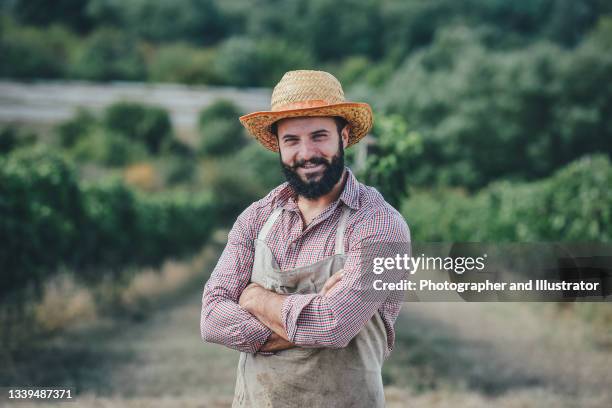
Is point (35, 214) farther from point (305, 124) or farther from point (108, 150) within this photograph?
point (108, 150)

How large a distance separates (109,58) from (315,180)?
189ft

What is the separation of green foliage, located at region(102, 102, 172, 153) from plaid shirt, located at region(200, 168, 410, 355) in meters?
39.7

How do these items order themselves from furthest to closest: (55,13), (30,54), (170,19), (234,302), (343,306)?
1. (55,13)
2. (170,19)
3. (30,54)
4. (234,302)
5. (343,306)

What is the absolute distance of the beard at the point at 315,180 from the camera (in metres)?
2.35

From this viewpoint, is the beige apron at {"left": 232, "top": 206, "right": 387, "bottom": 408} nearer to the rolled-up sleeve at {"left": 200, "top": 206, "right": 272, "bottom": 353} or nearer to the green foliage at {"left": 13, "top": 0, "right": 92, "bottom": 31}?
the rolled-up sleeve at {"left": 200, "top": 206, "right": 272, "bottom": 353}

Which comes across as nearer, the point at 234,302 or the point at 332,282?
the point at 332,282

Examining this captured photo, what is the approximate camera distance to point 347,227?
2.32 meters

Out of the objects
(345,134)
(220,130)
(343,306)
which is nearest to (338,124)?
(345,134)

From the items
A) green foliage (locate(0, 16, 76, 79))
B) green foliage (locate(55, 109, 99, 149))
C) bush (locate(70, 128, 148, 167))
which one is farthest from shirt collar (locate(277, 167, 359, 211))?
green foliage (locate(0, 16, 76, 79))

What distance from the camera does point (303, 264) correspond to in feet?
7.61

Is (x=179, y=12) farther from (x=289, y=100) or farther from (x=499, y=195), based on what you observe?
(x=289, y=100)

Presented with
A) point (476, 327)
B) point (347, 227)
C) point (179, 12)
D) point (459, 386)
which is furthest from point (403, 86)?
point (179, 12)

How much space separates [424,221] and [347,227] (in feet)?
53.7

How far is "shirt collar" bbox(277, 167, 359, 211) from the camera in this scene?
2346 millimetres
